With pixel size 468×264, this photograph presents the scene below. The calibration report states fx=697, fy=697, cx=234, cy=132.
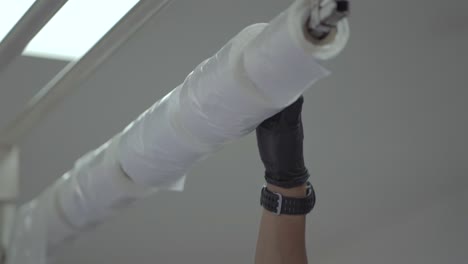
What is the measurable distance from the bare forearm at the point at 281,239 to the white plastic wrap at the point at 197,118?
0.16 metres

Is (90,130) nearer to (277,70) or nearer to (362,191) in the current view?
(362,191)

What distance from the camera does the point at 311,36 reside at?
72 centimetres

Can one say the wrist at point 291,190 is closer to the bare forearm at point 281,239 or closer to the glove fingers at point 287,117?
the bare forearm at point 281,239

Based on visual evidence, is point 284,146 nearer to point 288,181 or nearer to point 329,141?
point 288,181

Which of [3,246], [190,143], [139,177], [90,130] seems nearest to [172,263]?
[90,130]

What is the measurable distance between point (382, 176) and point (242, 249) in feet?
1.88

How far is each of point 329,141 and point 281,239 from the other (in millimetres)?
1196

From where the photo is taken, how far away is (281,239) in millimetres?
1073

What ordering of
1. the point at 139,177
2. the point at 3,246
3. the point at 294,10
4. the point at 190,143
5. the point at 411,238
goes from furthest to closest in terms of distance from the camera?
the point at 411,238 → the point at 3,246 → the point at 139,177 → the point at 190,143 → the point at 294,10

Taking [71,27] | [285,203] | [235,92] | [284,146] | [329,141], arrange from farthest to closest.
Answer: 1. [329,141]
2. [71,27]
3. [285,203]
4. [284,146]
5. [235,92]

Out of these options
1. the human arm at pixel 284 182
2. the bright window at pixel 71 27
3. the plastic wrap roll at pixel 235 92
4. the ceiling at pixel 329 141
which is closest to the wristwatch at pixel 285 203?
the human arm at pixel 284 182

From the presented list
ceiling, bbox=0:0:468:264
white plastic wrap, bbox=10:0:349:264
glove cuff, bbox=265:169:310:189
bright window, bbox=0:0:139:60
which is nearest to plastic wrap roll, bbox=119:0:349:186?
white plastic wrap, bbox=10:0:349:264

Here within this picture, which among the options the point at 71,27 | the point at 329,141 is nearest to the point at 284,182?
the point at 71,27

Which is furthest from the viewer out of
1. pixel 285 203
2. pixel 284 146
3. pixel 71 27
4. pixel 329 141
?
pixel 329 141
